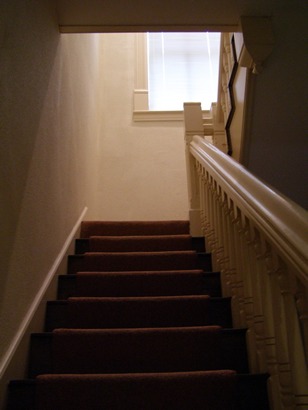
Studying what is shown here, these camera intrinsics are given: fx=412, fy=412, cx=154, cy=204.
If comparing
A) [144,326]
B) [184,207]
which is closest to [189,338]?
[144,326]

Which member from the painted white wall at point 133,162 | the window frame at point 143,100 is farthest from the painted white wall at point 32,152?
the window frame at point 143,100

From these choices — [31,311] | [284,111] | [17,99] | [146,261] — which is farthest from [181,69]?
[31,311]

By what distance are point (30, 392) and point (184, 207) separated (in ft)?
10.7

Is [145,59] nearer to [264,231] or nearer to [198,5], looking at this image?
[198,5]

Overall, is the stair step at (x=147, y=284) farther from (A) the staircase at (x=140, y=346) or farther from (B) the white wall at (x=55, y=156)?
(B) the white wall at (x=55, y=156)

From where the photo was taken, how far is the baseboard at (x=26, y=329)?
1.50 meters

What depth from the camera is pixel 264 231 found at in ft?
3.83

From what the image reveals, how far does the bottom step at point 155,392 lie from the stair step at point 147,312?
47 centimetres

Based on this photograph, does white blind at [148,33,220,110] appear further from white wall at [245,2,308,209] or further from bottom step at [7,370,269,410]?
bottom step at [7,370,269,410]

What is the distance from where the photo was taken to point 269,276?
50.5 inches

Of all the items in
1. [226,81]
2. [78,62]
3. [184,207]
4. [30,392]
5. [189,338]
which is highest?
[78,62]

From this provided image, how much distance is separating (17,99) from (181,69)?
4.04 meters

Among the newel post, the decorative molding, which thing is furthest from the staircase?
the decorative molding

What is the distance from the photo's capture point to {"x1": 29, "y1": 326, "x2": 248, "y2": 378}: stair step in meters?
1.64
